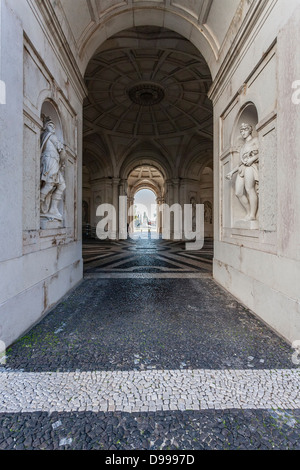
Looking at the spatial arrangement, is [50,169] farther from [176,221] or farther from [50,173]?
[176,221]

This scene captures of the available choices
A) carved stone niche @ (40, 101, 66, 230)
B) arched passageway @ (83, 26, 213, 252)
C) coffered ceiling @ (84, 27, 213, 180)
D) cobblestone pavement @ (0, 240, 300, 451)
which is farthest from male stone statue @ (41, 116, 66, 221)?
coffered ceiling @ (84, 27, 213, 180)

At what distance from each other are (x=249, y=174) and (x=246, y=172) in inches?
3.2

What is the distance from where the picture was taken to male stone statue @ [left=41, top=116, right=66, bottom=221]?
11.6 ft

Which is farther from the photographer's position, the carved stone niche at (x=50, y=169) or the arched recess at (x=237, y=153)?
the arched recess at (x=237, y=153)

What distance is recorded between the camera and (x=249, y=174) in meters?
3.73

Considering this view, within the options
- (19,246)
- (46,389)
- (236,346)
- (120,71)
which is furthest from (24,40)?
(120,71)

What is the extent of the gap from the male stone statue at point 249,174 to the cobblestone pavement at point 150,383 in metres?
1.75

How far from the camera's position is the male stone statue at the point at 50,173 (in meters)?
3.54

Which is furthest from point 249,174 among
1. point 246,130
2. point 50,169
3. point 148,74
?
point 148,74

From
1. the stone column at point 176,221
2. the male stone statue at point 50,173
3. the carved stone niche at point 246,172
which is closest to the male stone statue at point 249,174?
the carved stone niche at point 246,172

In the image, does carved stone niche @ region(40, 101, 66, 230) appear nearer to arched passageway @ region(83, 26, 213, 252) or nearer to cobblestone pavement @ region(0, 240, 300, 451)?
cobblestone pavement @ region(0, 240, 300, 451)

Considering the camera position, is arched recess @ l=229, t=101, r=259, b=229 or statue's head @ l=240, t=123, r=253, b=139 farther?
→ arched recess @ l=229, t=101, r=259, b=229

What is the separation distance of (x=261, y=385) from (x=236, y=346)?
2.03 ft

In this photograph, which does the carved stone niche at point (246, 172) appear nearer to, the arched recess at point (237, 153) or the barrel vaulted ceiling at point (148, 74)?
the arched recess at point (237, 153)
